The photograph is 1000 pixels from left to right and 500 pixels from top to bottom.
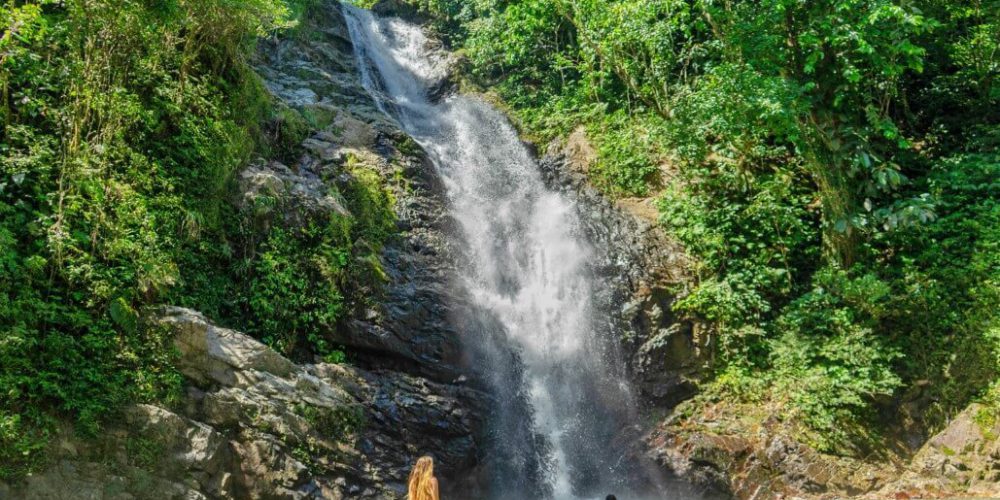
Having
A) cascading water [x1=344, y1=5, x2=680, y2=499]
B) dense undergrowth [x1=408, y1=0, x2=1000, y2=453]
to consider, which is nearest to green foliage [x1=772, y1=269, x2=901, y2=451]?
dense undergrowth [x1=408, y1=0, x2=1000, y2=453]

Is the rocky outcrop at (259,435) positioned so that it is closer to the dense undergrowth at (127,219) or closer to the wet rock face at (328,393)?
the wet rock face at (328,393)

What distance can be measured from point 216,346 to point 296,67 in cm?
1036

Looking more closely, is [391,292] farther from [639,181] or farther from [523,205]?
[639,181]

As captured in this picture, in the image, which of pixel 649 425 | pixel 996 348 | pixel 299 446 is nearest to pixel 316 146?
pixel 299 446

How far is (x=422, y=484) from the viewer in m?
4.00

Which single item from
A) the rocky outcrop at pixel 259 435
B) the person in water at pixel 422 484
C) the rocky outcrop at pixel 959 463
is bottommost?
the rocky outcrop at pixel 259 435

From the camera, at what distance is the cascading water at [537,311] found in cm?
919

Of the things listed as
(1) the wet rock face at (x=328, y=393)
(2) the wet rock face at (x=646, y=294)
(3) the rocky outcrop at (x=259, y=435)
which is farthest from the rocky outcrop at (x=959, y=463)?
(3) the rocky outcrop at (x=259, y=435)

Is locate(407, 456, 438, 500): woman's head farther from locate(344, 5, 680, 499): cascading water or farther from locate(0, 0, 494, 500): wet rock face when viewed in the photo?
locate(344, 5, 680, 499): cascading water

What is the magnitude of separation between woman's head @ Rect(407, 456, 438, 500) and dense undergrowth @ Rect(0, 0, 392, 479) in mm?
→ 3440

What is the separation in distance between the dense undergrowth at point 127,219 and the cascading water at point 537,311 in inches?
107

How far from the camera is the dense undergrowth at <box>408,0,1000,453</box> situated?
879 cm

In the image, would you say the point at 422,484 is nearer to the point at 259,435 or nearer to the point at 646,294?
the point at 259,435

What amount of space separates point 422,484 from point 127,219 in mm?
4938
